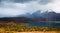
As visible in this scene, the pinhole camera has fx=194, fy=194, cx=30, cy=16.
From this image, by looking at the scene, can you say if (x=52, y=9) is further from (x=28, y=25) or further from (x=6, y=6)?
(x=6, y=6)

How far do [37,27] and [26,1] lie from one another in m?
0.32

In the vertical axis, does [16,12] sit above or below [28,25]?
above

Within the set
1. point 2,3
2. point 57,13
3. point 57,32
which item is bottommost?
point 57,32

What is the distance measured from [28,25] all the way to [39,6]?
25cm

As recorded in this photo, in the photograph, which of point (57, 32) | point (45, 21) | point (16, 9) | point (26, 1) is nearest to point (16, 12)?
point (16, 9)

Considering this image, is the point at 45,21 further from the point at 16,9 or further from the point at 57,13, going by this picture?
the point at 16,9

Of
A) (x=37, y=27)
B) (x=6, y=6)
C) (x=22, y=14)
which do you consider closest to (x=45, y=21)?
(x=37, y=27)

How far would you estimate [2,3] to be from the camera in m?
2.16

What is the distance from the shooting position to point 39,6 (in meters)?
2.16

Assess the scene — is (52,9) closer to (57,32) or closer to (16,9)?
(57,32)

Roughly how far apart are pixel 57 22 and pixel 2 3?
646 millimetres

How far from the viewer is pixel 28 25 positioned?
2160 mm

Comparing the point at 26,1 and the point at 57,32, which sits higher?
the point at 26,1

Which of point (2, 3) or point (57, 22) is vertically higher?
point (2, 3)
